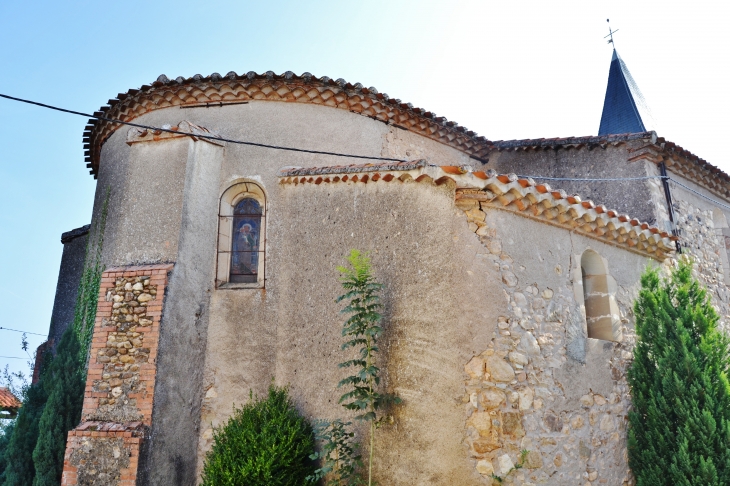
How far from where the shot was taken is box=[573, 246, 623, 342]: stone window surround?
7.04 meters

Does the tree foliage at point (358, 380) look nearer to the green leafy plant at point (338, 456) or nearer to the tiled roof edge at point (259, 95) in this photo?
the green leafy plant at point (338, 456)

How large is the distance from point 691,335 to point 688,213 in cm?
361

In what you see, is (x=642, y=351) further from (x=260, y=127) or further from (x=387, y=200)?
(x=260, y=127)

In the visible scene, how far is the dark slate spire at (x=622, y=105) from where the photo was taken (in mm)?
14477

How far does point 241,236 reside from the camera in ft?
27.0

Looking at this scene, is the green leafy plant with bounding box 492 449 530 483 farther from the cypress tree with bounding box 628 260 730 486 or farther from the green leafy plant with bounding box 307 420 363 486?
the cypress tree with bounding box 628 260 730 486

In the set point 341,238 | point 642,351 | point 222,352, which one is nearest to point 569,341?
point 642,351

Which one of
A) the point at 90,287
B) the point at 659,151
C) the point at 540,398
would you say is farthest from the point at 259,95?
the point at 659,151

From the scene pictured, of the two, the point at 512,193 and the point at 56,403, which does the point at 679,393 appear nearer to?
the point at 512,193

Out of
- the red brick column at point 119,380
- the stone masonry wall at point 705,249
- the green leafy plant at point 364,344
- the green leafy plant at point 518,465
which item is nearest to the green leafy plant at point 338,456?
the green leafy plant at point 364,344

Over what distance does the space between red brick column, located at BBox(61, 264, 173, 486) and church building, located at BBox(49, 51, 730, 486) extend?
0.07 feet

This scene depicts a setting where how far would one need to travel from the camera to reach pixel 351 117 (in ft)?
28.7

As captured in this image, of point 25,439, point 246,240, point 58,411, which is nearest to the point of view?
point 58,411

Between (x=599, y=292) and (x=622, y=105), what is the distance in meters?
9.40
